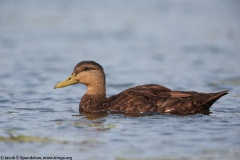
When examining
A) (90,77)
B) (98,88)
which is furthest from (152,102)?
(90,77)

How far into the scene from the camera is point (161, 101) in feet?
41.0

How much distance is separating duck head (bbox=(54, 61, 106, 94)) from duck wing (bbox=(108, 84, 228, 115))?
3.03 ft

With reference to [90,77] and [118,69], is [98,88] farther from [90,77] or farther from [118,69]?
[118,69]

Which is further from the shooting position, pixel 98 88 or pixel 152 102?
pixel 98 88

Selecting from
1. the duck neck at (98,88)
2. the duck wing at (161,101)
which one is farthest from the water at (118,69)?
the duck neck at (98,88)

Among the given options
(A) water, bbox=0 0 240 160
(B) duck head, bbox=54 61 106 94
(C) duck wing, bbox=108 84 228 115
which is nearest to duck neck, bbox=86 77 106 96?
(B) duck head, bbox=54 61 106 94

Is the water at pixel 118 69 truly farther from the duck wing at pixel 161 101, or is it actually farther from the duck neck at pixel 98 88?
the duck neck at pixel 98 88

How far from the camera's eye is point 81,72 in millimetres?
13516

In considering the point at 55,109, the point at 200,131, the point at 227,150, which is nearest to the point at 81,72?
the point at 55,109

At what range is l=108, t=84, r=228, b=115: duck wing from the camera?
12430 millimetres

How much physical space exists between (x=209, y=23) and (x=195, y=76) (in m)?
7.61

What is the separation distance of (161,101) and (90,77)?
5.97ft

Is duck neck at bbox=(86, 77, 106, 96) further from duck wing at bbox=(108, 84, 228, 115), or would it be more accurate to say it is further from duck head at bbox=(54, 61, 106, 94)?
duck wing at bbox=(108, 84, 228, 115)

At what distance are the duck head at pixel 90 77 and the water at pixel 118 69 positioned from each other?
1.84ft
